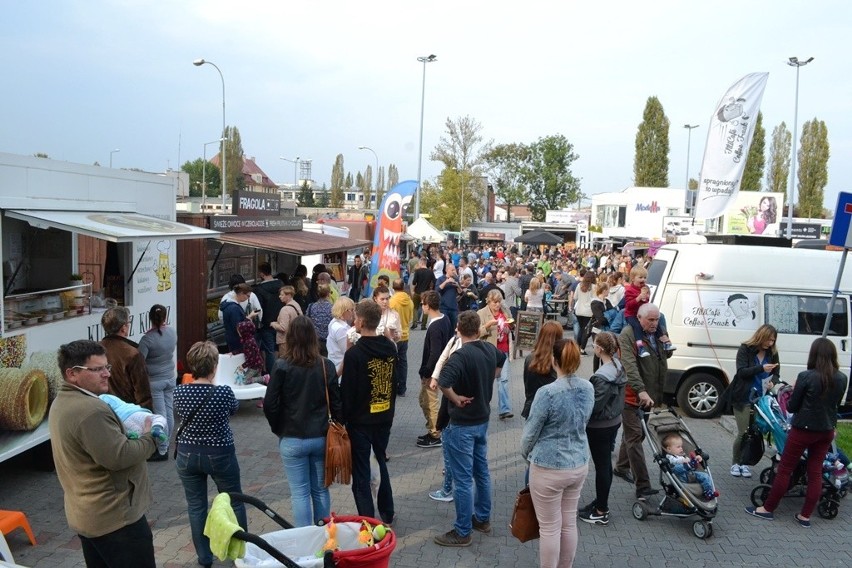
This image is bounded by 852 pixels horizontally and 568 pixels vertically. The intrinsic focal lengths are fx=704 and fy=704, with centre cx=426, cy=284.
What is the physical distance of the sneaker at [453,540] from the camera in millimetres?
5512

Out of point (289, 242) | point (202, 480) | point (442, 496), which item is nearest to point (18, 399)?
point (202, 480)

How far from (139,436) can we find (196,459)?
1.08m

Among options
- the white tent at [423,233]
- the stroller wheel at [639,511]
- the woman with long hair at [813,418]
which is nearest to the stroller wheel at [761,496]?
the woman with long hair at [813,418]

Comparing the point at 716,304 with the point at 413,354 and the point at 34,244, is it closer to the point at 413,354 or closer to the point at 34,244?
the point at 413,354

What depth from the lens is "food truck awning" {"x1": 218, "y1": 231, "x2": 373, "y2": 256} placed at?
38.3 ft

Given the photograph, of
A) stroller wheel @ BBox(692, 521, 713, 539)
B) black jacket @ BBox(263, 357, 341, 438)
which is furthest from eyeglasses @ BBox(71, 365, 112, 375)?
stroller wheel @ BBox(692, 521, 713, 539)

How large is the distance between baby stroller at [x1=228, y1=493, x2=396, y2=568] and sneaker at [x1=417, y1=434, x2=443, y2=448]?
390cm

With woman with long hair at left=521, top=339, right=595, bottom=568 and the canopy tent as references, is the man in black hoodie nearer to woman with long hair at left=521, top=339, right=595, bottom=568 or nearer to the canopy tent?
woman with long hair at left=521, top=339, right=595, bottom=568

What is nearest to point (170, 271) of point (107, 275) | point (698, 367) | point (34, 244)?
point (107, 275)

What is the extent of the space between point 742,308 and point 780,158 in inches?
2724

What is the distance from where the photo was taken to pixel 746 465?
7.26 meters

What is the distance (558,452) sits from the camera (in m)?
4.68

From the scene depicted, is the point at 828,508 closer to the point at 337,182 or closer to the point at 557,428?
the point at 557,428

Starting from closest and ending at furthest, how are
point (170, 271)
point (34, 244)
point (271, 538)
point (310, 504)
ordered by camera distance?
point (271, 538) → point (310, 504) → point (34, 244) → point (170, 271)
